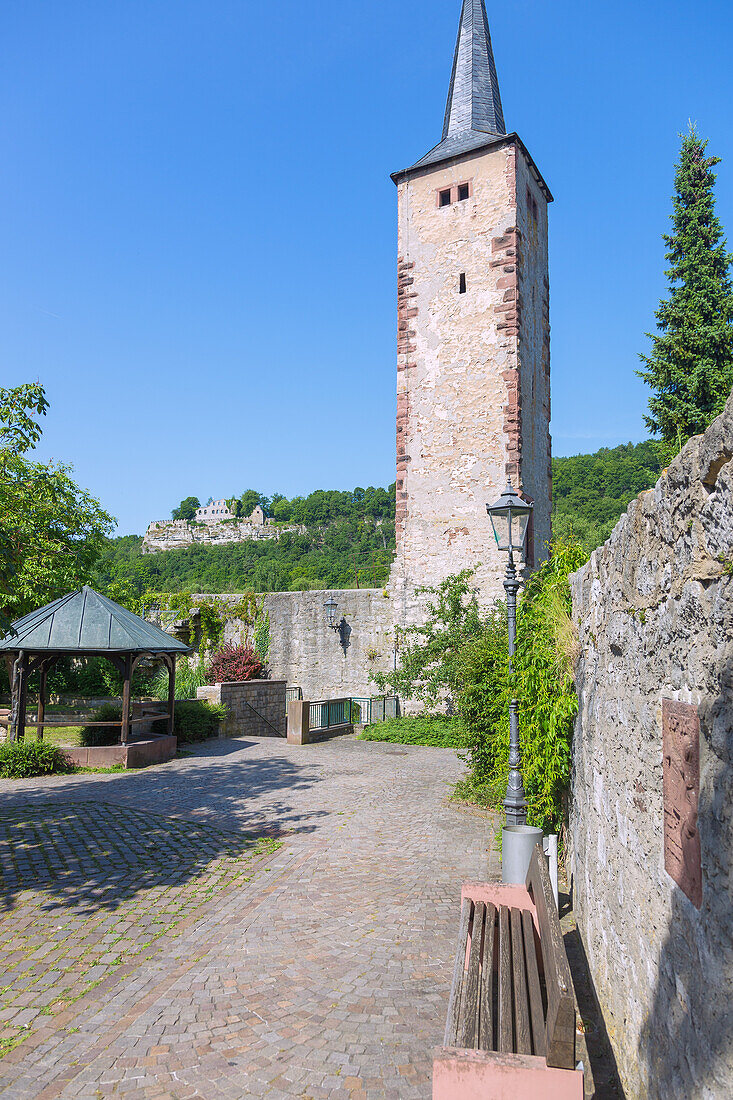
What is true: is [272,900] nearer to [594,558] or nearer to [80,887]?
[80,887]

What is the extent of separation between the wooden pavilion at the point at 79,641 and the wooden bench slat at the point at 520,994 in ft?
31.4

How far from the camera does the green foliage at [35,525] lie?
8555 millimetres

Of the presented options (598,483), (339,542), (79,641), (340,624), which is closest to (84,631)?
(79,641)

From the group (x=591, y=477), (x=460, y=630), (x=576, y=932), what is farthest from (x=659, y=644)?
(x=591, y=477)

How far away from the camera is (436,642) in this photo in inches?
682

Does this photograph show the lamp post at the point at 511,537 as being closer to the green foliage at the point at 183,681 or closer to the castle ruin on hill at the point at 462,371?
the castle ruin on hill at the point at 462,371

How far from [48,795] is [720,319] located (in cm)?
2016

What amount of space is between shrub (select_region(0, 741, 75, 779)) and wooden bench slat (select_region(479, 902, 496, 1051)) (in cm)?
978

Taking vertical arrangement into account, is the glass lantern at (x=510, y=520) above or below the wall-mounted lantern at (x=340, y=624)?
above

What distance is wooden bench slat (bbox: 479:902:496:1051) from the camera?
2873mm

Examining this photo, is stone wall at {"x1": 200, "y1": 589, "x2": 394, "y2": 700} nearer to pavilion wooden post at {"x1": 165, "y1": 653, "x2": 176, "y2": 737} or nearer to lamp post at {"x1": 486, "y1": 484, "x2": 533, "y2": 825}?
pavilion wooden post at {"x1": 165, "y1": 653, "x2": 176, "y2": 737}

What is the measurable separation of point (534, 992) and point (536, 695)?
11.2 ft

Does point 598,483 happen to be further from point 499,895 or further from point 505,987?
point 505,987

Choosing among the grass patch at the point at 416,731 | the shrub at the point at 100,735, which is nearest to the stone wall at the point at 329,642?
the grass patch at the point at 416,731
